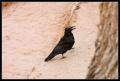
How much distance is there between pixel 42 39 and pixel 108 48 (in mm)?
8501

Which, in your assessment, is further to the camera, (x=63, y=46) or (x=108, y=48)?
(x=63, y=46)

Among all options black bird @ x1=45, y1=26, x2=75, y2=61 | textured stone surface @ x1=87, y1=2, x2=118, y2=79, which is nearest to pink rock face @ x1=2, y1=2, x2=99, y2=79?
black bird @ x1=45, y1=26, x2=75, y2=61

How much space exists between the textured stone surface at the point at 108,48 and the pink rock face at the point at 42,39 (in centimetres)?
358

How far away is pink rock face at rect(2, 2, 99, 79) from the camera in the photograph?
37.4 ft

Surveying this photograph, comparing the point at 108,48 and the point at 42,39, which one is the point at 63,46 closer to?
the point at 42,39

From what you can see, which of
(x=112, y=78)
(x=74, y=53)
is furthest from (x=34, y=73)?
(x=112, y=78)

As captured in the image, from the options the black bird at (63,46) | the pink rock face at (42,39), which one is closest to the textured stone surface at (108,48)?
the pink rock face at (42,39)

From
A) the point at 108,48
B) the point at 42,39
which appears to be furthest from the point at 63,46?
the point at 108,48

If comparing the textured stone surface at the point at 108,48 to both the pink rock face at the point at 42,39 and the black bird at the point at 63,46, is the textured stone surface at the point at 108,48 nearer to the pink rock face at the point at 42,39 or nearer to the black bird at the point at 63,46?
the pink rock face at the point at 42,39

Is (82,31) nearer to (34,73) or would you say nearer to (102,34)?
(34,73)

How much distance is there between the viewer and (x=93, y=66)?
6223mm

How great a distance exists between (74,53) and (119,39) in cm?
746

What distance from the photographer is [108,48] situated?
5.83 meters

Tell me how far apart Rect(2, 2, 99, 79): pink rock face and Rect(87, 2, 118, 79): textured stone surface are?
358 cm
